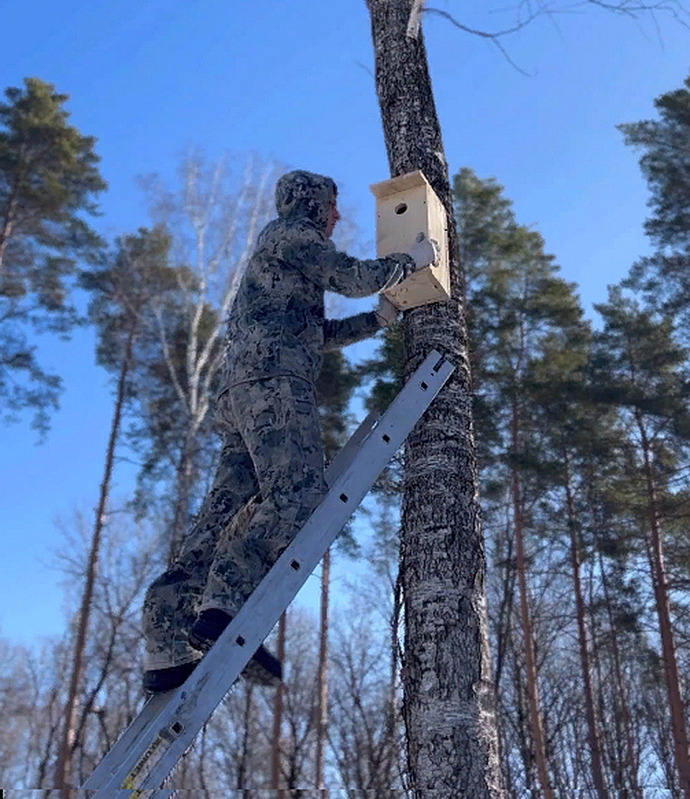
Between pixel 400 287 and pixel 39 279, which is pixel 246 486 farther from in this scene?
pixel 39 279

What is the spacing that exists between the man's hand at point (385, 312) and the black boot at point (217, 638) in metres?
1.42

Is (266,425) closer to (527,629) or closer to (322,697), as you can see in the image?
(527,629)

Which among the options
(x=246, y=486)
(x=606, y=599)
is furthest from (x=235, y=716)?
(x=246, y=486)

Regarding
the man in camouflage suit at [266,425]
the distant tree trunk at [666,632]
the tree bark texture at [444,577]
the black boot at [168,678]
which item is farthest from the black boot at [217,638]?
the distant tree trunk at [666,632]

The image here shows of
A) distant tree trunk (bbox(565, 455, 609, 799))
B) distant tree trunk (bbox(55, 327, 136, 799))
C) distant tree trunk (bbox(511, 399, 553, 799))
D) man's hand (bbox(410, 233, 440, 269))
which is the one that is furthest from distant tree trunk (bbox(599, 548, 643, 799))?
man's hand (bbox(410, 233, 440, 269))

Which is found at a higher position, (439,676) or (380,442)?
(380,442)

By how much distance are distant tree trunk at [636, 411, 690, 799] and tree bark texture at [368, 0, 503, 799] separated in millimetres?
10960

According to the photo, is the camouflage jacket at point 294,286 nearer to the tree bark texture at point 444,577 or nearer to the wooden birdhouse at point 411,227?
the wooden birdhouse at point 411,227

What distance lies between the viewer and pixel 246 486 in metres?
3.03

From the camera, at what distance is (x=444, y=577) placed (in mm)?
2768

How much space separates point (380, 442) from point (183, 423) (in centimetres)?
1402

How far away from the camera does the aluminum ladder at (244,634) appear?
78.4 inches

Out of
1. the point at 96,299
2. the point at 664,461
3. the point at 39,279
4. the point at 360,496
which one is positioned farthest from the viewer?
the point at 96,299

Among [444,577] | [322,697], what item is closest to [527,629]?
[322,697]
